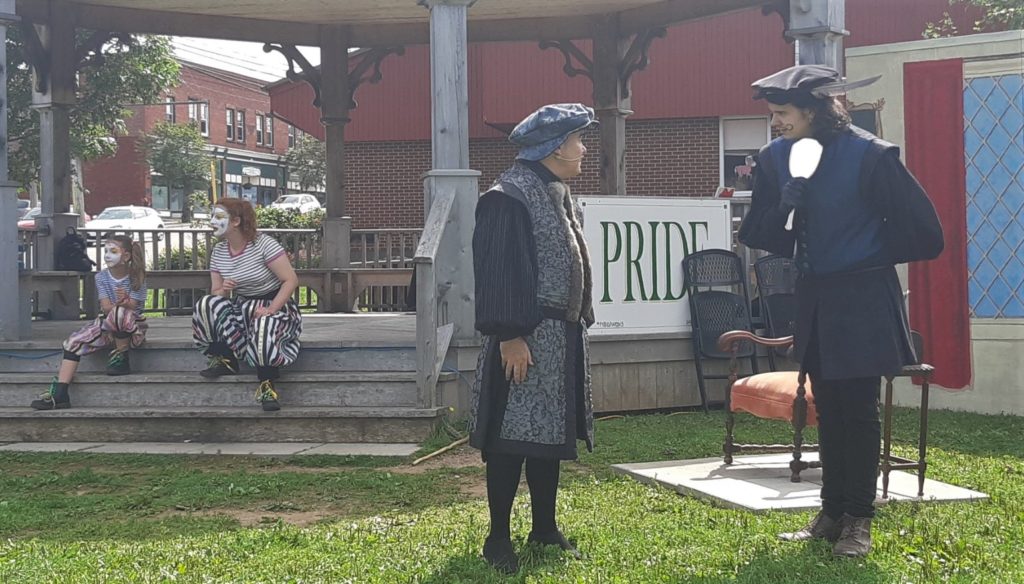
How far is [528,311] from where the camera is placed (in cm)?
411

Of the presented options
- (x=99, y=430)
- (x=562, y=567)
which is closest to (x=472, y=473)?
(x=562, y=567)

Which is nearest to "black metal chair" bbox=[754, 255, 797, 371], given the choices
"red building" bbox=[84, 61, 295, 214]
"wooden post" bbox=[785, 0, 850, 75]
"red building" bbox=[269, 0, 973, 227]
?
"wooden post" bbox=[785, 0, 850, 75]

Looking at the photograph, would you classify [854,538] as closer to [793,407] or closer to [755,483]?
[793,407]

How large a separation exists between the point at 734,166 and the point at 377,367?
602 inches

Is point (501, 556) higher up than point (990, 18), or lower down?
lower down

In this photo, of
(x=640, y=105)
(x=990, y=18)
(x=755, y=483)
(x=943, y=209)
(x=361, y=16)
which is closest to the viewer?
(x=755, y=483)

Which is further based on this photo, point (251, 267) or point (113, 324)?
point (113, 324)

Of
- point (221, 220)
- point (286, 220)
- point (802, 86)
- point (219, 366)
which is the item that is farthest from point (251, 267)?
point (286, 220)

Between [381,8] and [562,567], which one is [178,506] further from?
[381,8]

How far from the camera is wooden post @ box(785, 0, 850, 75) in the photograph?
8.28m

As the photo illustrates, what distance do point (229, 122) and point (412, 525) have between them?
57956 millimetres

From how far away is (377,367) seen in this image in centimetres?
819

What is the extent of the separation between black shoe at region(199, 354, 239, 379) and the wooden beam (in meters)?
5.60

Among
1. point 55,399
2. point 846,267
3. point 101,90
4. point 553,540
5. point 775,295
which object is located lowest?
point 553,540
